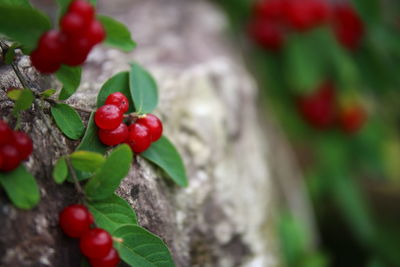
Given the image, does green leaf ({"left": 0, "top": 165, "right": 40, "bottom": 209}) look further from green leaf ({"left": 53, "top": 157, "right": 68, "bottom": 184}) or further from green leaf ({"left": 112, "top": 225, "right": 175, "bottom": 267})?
green leaf ({"left": 112, "top": 225, "right": 175, "bottom": 267})

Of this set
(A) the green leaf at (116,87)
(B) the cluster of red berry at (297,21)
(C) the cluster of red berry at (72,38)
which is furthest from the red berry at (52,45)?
(B) the cluster of red berry at (297,21)

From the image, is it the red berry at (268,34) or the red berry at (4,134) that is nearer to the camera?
the red berry at (4,134)

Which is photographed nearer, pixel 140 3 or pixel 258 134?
pixel 258 134

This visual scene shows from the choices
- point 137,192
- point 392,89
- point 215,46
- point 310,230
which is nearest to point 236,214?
point 137,192

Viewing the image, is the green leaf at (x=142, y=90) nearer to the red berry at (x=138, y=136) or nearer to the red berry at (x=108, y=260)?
the red berry at (x=138, y=136)

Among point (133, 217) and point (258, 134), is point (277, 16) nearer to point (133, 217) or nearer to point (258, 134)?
point (258, 134)

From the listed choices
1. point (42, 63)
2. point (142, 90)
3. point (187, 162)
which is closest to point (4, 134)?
point (42, 63)

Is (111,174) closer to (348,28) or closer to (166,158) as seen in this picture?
(166,158)
